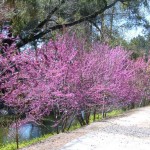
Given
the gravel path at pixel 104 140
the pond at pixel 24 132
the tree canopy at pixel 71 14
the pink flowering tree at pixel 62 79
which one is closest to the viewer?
the gravel path at pixel 104 140

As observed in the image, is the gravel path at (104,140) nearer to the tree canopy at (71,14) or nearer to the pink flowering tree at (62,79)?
the pink flowering tree at (62,79)

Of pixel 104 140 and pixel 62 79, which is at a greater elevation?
pixel 62 79

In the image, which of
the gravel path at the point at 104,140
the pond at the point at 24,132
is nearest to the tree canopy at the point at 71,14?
the pond at the point at 24,132

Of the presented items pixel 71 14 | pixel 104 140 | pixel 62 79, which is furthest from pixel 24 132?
pixel 104 140

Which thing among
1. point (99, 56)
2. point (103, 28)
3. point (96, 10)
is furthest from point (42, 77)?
point (103, 28)

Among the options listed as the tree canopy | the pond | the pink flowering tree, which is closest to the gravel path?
the pink flowering tree

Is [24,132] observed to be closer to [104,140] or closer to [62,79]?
[62,79]

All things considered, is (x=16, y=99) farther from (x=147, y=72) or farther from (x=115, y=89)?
(x=147, y=72)

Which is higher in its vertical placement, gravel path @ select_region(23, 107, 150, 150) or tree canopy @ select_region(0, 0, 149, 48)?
tree canopy @ select_region(0, 0, 149, 48)

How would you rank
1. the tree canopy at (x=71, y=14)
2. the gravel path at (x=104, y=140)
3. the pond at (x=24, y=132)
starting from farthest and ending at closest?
the tree canopy at (x=71, y=14), the pond at (x=24, y=132), the gravel path at (x=104, y=140)

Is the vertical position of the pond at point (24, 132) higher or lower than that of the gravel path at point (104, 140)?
lower

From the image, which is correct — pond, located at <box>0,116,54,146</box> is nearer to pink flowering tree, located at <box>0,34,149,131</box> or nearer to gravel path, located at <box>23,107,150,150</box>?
pink flowering tree, located at <box>0,34,149,131</box>

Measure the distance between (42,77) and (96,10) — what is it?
→ 11.0 meters

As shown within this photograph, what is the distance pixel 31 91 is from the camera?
1013 centimetres
